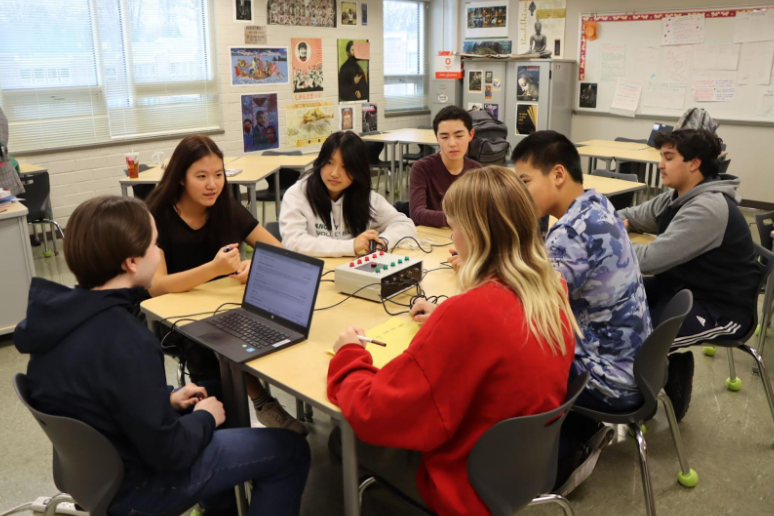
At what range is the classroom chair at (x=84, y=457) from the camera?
51.0 inches

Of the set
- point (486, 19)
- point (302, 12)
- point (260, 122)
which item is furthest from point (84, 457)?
point (486, 19)

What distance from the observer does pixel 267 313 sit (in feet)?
6.19

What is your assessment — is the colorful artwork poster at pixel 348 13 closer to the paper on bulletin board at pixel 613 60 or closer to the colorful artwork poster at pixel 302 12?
the colorful artwork poster at pixel 302 12

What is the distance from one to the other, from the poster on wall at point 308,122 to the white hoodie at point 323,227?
14.7ft

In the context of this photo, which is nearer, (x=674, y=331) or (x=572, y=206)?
(x=674, y=331)

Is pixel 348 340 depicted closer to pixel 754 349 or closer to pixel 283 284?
pixel 283 284

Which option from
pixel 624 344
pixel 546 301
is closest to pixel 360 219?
pixel 624 344

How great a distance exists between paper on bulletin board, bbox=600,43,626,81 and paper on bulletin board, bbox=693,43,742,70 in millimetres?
791

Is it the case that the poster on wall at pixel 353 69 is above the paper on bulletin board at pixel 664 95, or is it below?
above

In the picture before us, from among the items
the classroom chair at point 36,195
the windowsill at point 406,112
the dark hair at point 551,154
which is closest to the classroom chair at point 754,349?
the dark hair at point 551,154

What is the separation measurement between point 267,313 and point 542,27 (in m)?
6.94

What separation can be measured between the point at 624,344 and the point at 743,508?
32.0 inches

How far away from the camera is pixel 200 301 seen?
207 centimetres

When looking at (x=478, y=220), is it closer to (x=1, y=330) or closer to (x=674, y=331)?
(x=674, y=331)
